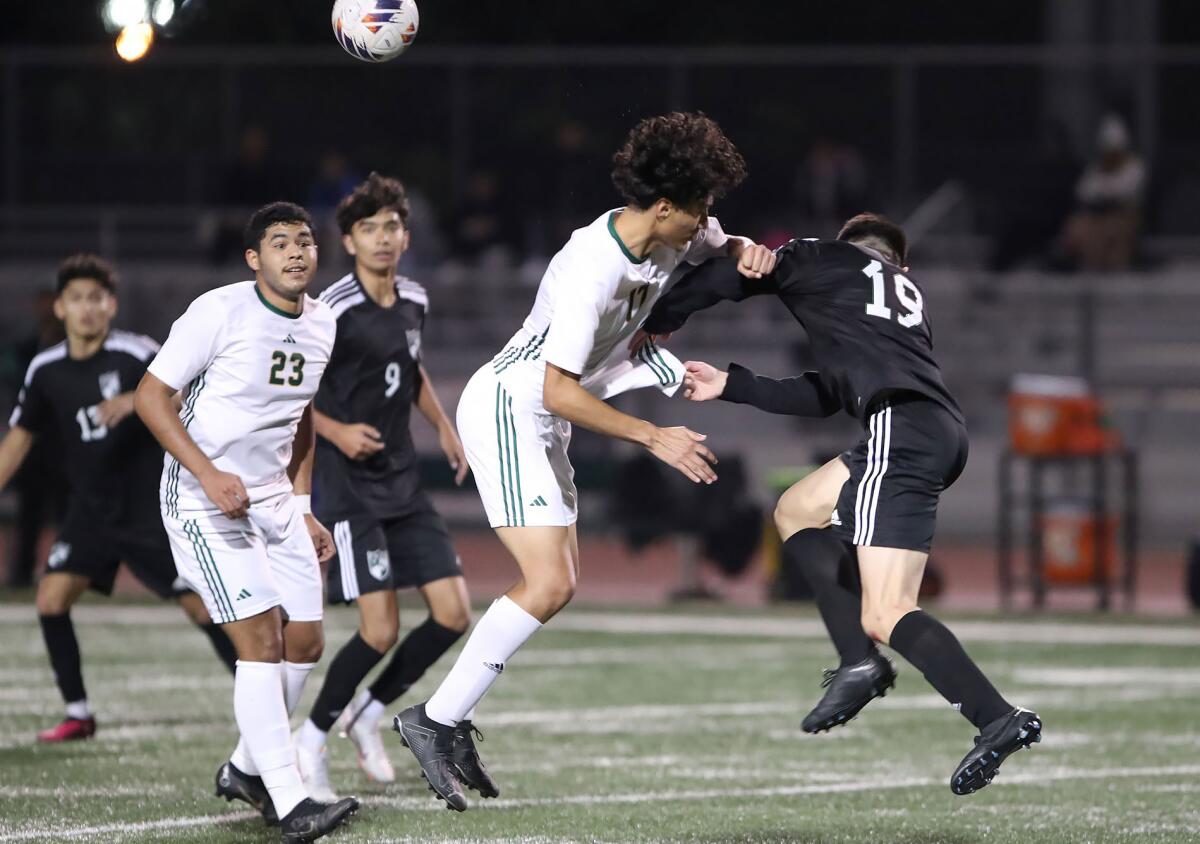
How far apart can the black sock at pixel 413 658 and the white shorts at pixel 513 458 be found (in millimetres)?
1540

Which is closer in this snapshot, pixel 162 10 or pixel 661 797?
pixel 162 10


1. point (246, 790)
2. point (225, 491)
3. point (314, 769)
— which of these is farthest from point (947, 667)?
point (314, 769)

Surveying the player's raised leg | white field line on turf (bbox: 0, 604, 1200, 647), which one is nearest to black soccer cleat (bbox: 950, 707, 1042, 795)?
the player's raised leg

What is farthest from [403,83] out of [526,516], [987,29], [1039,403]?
A: [526,516]

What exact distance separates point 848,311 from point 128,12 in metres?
2.96

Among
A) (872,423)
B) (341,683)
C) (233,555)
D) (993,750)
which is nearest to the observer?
(993,750)

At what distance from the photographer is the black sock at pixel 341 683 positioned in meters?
7.45

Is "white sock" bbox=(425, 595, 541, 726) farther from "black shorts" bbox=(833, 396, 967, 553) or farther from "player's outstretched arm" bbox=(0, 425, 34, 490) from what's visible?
"player's outstretched arm" bbox=(0, 425, 34, 490)

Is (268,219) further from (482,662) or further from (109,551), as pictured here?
(109,551)

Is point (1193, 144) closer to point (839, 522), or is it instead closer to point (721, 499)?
point (721, 499)

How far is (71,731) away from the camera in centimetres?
838

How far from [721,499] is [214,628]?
6477mm

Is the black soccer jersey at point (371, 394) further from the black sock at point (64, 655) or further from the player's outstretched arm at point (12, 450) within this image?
the black sock at point (64, 655)

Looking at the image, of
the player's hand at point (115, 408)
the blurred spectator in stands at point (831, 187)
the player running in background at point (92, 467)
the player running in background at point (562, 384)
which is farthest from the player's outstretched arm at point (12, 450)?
the blurred spectator in stands at point (831, 187)
